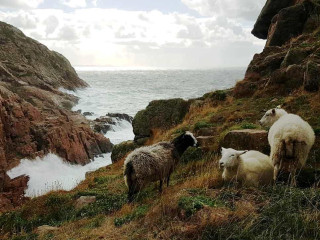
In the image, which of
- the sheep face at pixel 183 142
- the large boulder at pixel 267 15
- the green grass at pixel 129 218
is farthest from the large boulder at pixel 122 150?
the large boulder at pixel 267 15

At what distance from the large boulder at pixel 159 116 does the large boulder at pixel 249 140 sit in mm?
9788

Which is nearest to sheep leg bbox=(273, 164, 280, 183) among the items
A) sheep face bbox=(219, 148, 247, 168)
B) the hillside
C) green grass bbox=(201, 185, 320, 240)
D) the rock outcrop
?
the hillside

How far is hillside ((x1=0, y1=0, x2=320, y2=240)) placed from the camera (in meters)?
5.42

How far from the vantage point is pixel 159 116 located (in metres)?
21.3

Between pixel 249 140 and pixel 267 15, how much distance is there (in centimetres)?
2242

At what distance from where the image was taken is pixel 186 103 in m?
21.6

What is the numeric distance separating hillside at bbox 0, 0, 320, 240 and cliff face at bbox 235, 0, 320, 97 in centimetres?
5

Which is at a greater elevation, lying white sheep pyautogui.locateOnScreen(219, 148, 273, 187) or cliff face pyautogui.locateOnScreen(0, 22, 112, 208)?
lying white sheep pyautogui.locateOnScreen(219, 148, 273, 187)

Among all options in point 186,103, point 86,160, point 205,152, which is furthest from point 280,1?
point 86,160

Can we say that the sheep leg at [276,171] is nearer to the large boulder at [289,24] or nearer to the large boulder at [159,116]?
the large boulder at [159,116]

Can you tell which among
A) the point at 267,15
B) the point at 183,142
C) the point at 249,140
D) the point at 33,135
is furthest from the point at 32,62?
the point at 249,140

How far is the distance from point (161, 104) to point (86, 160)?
50.2ft

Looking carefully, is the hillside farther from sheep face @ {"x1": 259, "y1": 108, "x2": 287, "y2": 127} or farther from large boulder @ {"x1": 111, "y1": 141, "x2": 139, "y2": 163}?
sheep face @ {"x1": 259, "y1": 108, "x2": 287, "y2": 127}

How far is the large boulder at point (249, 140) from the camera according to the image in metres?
10.3
